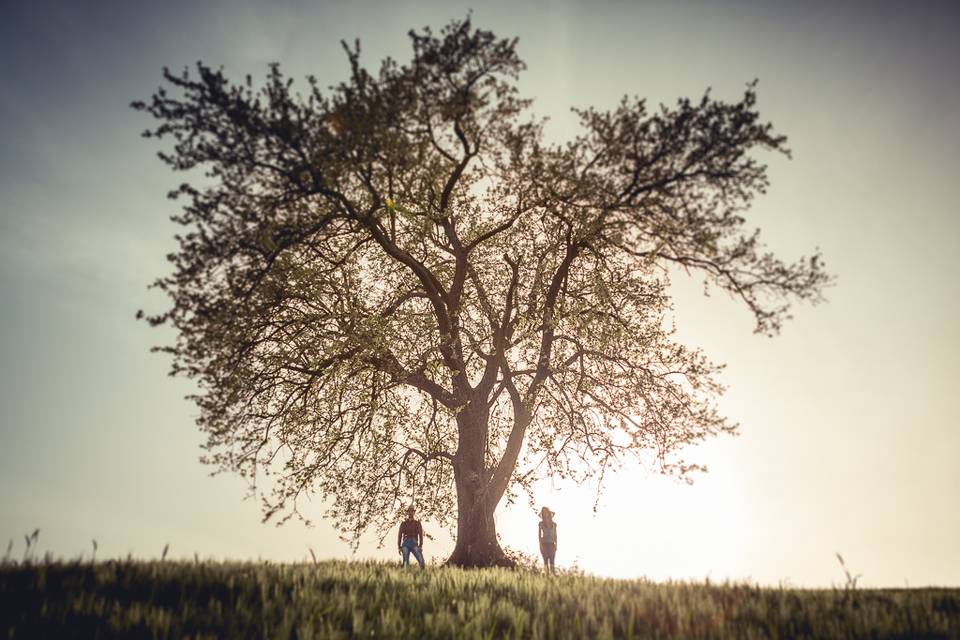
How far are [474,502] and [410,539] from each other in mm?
2338

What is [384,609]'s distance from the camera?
20.5 ft

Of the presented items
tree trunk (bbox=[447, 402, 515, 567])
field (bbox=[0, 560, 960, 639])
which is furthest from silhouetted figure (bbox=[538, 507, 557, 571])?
field (bbox=[0, 560, 960, 639])

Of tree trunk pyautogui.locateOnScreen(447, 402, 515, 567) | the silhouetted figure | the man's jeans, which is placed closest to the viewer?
tree trunk pyautogui.locateOnScreen(447, 402, 515, 567)

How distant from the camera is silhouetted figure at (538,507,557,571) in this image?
59.6 ft

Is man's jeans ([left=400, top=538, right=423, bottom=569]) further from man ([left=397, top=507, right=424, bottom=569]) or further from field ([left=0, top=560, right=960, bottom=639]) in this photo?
field ([left=0, top=560, right=960, bottom=639])

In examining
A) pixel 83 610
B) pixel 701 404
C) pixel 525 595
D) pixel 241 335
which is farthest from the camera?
pixel 701 404

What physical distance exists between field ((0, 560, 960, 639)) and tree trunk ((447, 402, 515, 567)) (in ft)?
28.4

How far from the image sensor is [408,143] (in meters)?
12.9

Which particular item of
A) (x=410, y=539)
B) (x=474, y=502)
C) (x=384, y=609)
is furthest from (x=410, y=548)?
(x=384, y=609)

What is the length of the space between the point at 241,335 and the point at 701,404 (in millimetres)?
14221

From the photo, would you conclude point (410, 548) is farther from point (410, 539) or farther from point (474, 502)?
point (474, 502)

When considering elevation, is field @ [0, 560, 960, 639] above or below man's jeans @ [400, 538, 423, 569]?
above

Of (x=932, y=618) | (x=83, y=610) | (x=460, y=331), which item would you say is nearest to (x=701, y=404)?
(x=460, y=331)

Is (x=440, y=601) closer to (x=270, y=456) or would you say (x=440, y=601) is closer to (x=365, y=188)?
(x=365, y=188)
